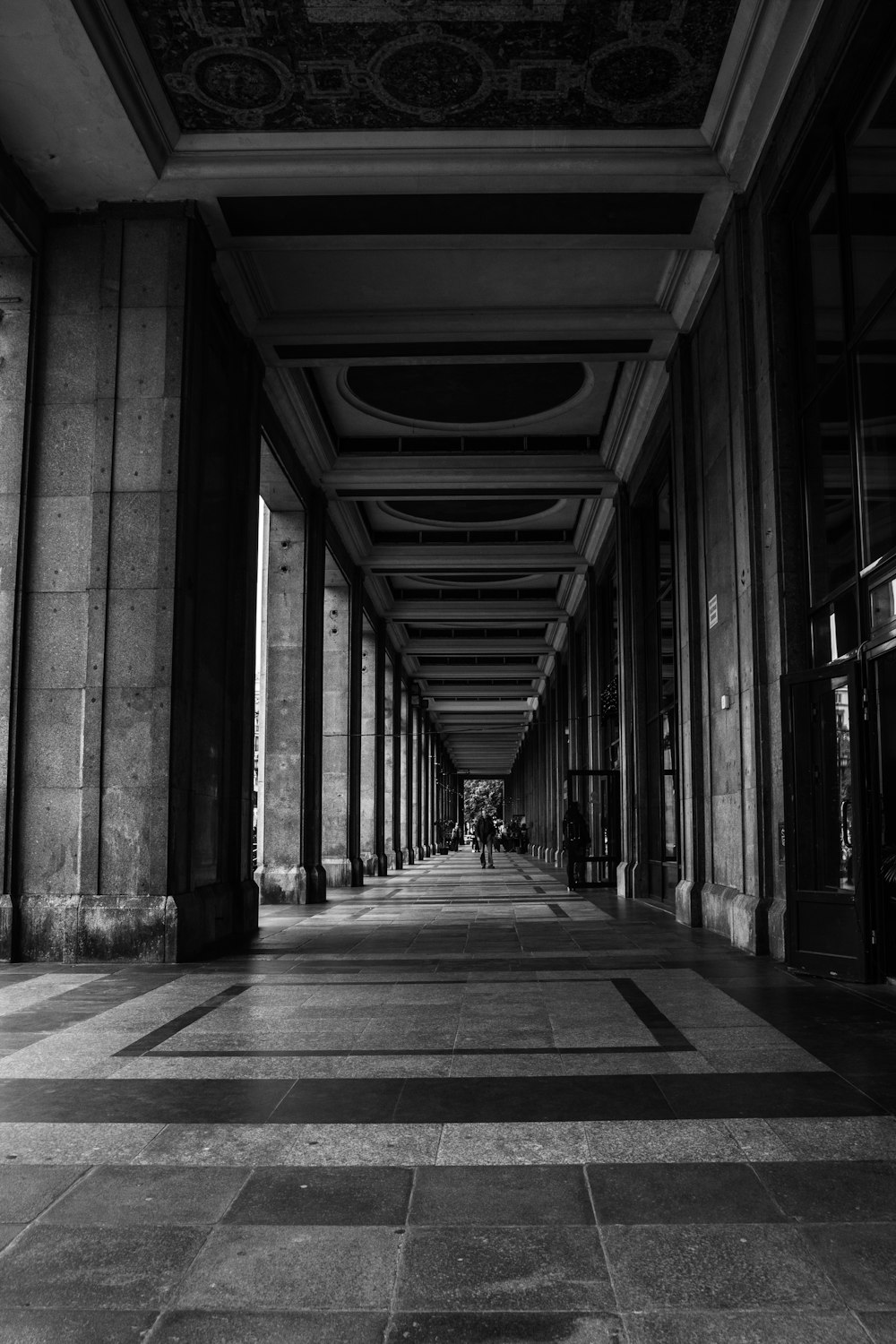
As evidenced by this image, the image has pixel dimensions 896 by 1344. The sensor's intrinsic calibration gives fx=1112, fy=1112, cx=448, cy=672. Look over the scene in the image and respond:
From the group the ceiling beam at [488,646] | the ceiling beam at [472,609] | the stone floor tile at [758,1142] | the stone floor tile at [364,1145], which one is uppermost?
the ceiling beam at [472,609]

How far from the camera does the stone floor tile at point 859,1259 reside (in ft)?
8.91

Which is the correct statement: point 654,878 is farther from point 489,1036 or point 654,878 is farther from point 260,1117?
point 260,1117

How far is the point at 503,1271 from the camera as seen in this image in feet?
9.48

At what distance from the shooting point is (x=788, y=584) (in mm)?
9758

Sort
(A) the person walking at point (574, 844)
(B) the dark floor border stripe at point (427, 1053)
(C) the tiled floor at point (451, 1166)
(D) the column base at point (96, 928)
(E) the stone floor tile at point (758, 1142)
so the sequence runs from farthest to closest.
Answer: (A) the person walking at point (574, 844) → (D) the column base at point (96, 928) → (B) the dark floor border stripe at point (427, 1053) → (E) the stone floor tile at point (758, 1142) → (C) the tiled floor at point (451, 1166)

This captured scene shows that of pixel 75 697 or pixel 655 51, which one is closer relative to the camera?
pixel 655 51

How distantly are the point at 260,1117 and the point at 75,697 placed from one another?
6696 mm

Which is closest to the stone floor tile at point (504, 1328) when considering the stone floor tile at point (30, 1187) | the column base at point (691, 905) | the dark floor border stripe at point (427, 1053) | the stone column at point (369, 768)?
the stone floor tile at point (30, 1187)

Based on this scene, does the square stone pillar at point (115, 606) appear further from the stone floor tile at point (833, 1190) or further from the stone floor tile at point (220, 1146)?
the stone floor tile at point (833, 1190)

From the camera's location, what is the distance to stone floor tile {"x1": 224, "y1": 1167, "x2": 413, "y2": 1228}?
329cm

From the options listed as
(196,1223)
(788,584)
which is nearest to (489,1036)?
(196,1223)

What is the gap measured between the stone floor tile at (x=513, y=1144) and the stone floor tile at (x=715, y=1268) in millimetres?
749

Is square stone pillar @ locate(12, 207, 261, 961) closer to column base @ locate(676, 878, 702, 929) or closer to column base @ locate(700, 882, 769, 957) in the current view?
column base @ locate(700, 882, 769, 957)

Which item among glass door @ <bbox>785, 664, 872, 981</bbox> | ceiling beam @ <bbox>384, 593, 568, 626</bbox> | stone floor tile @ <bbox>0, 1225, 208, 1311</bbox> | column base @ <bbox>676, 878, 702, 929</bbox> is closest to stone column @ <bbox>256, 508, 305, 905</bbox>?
column base @ <bbox>676, 878, 702, 929</bbox>
